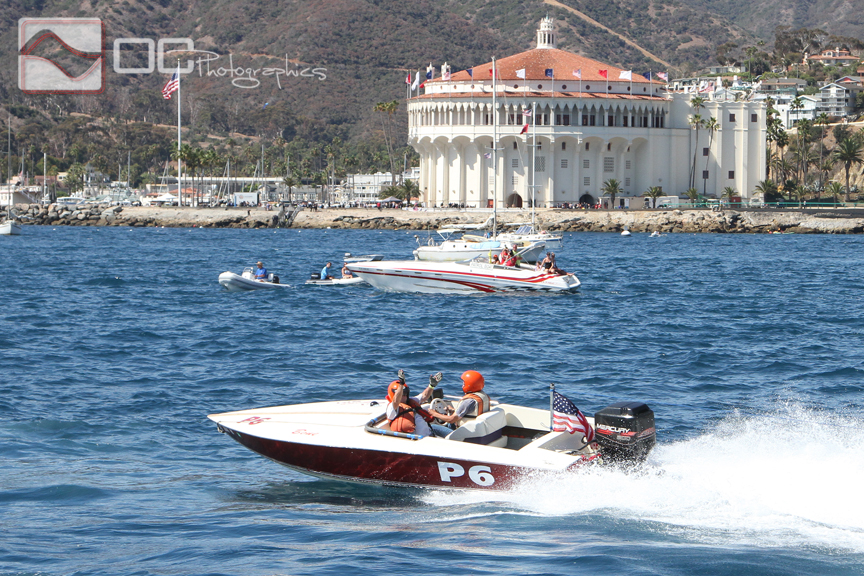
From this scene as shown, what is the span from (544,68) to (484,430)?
104 metres

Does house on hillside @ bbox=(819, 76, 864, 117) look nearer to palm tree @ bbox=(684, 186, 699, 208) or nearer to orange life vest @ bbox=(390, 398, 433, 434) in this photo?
palm tree @ bbox=(684, 186, 699, 208)

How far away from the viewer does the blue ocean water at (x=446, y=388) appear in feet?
39.8

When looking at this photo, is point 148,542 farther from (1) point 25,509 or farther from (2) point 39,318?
(2) point 39,318

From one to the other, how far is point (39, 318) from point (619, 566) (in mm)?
26747

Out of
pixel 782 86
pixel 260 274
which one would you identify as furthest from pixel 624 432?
pixel 782 86

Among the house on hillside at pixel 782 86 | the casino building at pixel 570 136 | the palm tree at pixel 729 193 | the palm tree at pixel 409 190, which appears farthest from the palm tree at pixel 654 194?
the house on hillside at pixel 782 86

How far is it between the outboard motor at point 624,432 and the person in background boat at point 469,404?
1700 millimetres

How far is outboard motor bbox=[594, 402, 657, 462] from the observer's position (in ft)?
44.9

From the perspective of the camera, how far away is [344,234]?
96.6 metres

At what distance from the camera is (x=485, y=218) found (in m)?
99.2

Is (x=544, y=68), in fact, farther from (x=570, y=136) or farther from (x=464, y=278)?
(x=464, y=278)

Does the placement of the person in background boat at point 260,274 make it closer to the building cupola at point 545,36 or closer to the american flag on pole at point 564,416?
the american flag on pole at point 564,416

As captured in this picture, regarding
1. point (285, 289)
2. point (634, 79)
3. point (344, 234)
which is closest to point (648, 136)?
point (634, 79)

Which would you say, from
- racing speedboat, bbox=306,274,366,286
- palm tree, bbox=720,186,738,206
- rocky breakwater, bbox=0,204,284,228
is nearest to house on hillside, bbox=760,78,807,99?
palm tree, bbox=720,186,738,206
